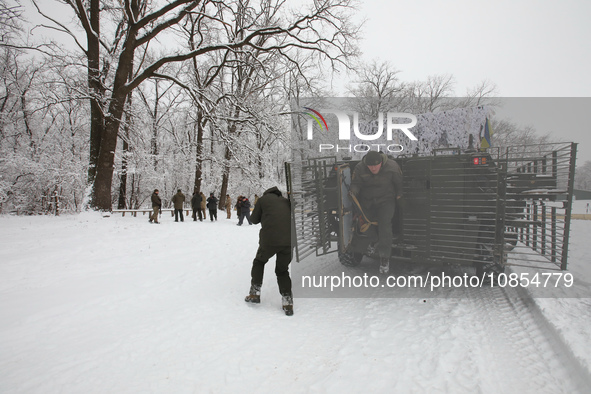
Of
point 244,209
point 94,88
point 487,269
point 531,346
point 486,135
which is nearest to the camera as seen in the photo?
point 531,346

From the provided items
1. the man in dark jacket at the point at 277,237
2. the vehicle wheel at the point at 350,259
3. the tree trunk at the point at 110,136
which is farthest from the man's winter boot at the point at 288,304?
the tree trunk at the point at 110,136

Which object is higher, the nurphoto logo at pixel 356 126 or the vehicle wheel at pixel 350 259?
the nurphoto logo at pixel 356 126

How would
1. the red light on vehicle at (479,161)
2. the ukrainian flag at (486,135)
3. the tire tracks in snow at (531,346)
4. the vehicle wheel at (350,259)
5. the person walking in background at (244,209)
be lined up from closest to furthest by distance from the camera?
the tire tracks in snow at (531,346)
the red light on vehicle at (479,161)
the vehicle wheel at (350,259)
the ukrainian flag at (486,135)
the person walking in background at (244,209)

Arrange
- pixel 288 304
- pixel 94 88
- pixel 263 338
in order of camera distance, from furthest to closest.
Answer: pixel 94 88 → pixel 288 304 → pixel 263 338

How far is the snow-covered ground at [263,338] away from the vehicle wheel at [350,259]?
1532 millimetres

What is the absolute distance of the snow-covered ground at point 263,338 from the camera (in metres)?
2.89

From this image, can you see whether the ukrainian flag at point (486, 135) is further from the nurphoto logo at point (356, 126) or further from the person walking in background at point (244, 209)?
the person walking in background at point (244, 209)

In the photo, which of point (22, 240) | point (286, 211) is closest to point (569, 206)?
point (286, 211)

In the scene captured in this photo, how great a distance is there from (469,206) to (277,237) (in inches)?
109

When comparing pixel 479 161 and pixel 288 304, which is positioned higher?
pixel 479 161

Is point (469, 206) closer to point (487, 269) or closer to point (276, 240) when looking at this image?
point (487, 269)

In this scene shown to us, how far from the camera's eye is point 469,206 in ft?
15.2

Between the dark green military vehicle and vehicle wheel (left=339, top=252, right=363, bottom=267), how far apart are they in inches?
37.4

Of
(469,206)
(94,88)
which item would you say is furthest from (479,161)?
(94,88)
